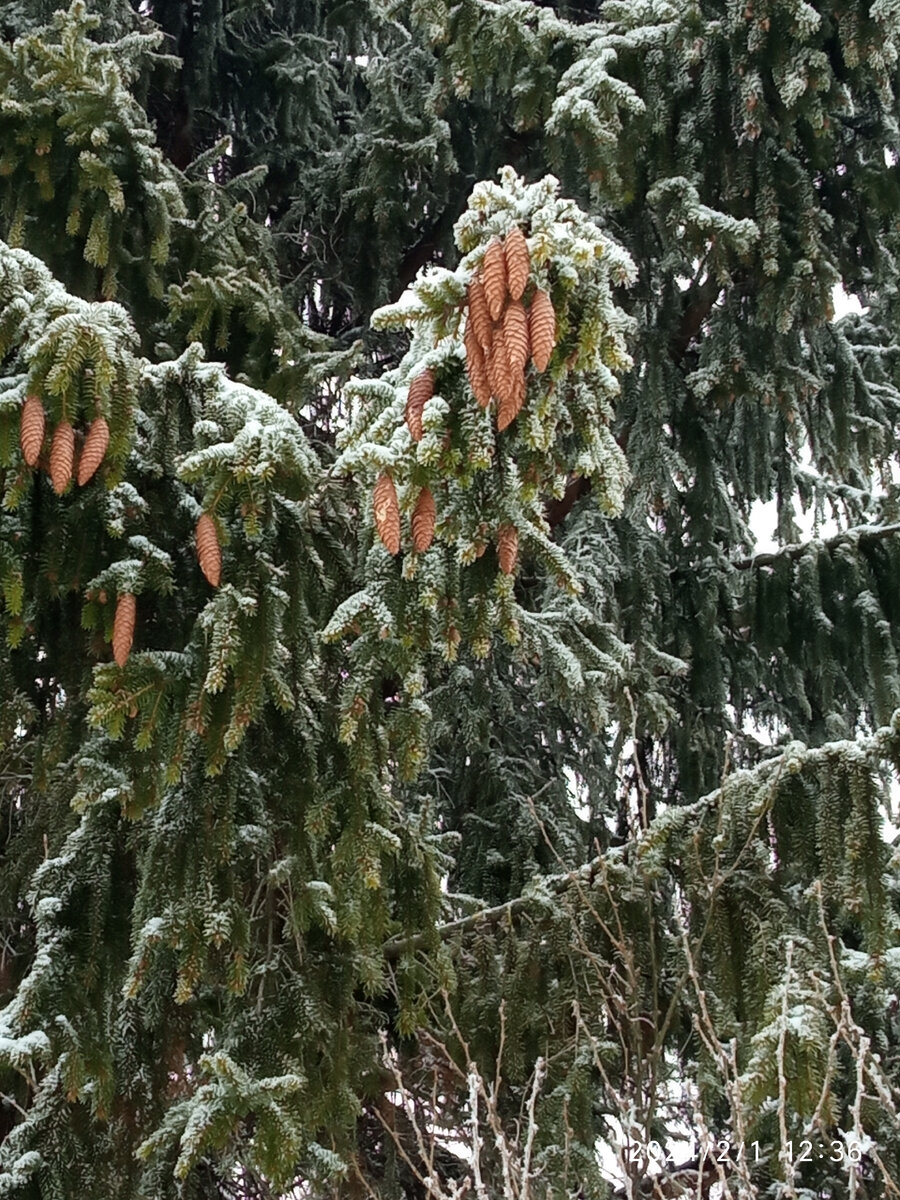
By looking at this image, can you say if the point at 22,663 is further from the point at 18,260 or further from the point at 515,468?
the point at 515,468

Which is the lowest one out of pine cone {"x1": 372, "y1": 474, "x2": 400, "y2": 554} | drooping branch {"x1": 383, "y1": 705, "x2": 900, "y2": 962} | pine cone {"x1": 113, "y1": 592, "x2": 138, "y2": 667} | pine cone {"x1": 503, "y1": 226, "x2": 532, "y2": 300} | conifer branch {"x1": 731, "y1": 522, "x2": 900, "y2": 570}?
drooping branch {"x1": 383, "y1": 705, "x2": 900, "y2": 962}

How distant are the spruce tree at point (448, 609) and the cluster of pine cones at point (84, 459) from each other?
0.04 feet

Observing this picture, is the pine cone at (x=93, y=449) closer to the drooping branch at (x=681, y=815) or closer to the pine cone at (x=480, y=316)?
the pine cone at (x=480, y=316)

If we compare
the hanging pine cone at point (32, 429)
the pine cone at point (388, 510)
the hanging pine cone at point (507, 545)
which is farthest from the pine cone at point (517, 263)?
the hanging pine cone at point (32, 429)

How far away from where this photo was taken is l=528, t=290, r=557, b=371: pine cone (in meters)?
1.74

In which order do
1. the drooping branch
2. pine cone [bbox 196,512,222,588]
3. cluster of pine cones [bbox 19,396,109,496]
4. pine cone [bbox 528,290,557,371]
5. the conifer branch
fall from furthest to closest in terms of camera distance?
the conifer branch → the drooping branch → pine cone [bbox 196,512,222,588] → cluster of pine cones [bbox 19,396,109,496] → pine cone [bbox 528,290,557,371]

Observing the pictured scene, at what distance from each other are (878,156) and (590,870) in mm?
2821

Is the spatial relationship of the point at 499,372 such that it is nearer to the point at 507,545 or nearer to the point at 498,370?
the point at 498,370

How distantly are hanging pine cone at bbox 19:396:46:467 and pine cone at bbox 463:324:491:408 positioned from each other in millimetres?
804

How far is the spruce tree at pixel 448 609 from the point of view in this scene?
86.4 inches

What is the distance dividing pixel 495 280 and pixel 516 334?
0.10 m

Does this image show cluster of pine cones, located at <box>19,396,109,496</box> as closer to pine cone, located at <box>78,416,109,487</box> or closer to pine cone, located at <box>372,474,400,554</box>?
pine cone, located at <box>78,416,109,487</box>

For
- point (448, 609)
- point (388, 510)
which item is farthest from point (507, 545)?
point (388, 510)

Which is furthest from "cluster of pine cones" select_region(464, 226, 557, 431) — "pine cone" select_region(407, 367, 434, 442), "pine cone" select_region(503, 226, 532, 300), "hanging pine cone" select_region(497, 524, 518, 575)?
"hanging pine cone" select_region(497, 524, 518, 575)
